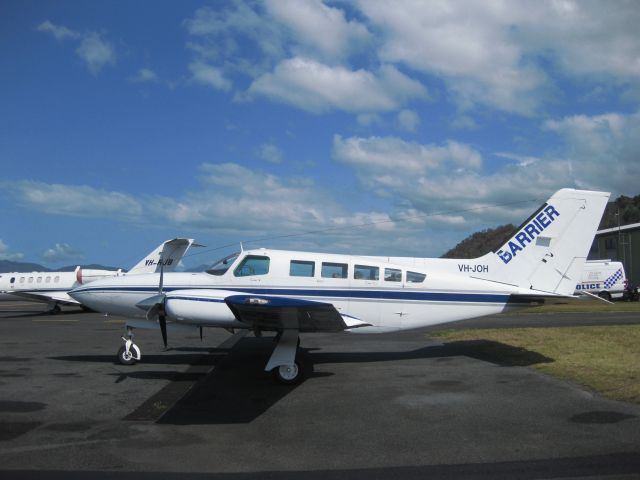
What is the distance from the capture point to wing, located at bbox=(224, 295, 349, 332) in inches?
348

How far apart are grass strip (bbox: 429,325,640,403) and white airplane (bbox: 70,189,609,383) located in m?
1.49

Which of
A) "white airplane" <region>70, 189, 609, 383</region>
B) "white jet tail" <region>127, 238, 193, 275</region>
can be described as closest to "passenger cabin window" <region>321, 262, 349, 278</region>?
"white airplane" <region>70, 189, 609, 383</region>

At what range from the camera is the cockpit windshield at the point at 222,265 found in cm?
1175

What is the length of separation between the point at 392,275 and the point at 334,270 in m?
1.29

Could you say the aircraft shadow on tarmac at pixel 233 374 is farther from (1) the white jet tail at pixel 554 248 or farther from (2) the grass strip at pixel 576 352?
(1) the white jet tail at pixel 554 248

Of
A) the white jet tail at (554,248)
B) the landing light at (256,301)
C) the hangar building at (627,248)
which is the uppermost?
the hangar building at (627,248)

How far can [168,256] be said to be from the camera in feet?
96.9

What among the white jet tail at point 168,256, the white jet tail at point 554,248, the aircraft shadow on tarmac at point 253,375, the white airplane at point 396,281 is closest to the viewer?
the aircraft shadow on tarmac at point 253,375

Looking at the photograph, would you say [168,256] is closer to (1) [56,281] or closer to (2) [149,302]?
(1) [56,281]

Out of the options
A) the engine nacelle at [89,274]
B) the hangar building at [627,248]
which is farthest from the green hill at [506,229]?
the engine nacelle at [89,274]

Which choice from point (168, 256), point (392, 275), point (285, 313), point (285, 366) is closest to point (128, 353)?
point (285, 366)

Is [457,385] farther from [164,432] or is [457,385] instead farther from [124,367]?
[124,367]

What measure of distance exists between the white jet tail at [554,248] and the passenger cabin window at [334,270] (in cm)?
333

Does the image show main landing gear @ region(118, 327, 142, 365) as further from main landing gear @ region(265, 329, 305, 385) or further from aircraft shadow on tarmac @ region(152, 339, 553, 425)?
main landing gear @ region(265, 329, 305, 385)
